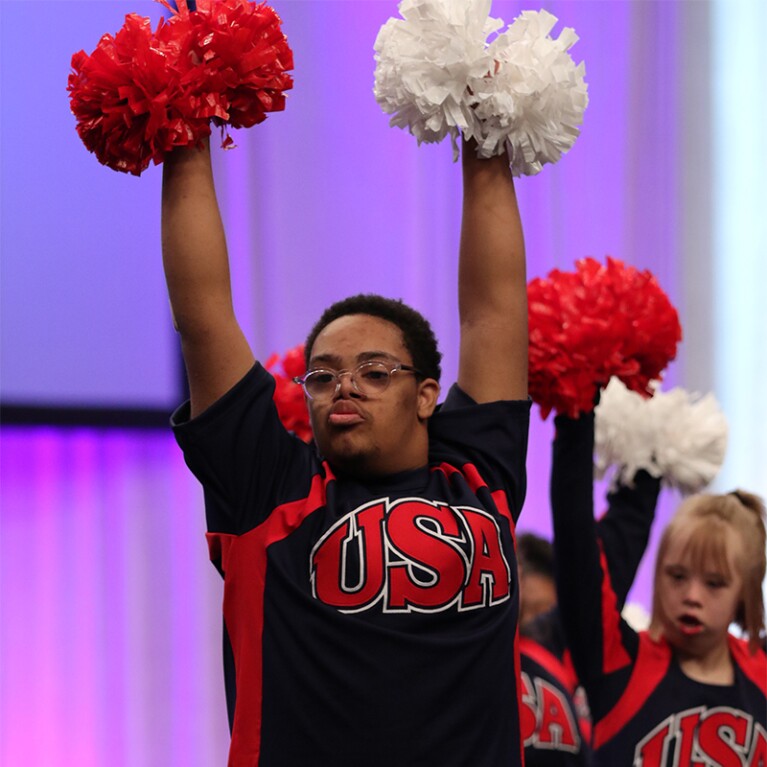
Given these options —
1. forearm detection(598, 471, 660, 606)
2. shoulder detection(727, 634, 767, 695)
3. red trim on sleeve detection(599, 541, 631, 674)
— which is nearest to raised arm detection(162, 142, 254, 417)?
red trim on sleeve detection(599, 541, 631, 674)

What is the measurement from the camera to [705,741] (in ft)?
7.04

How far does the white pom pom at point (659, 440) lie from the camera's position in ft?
7.98

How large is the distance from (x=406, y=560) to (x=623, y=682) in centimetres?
91

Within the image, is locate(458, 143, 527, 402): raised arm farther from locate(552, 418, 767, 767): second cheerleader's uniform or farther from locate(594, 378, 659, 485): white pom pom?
locate(594, 378, 659, 485): white pom pom

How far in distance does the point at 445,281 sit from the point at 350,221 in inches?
13.6

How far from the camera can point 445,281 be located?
3.72 metres

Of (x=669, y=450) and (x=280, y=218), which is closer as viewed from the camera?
(x=669, y=450)

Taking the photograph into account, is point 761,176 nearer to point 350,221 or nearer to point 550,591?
point 350,221

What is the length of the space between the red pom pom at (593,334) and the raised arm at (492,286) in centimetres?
27

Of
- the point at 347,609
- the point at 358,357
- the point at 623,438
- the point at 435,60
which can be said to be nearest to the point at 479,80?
the point at 435,60

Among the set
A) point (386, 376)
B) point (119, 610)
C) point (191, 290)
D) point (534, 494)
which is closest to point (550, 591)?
point (534, 494)

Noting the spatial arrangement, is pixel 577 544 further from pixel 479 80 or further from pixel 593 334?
pixel 479 80

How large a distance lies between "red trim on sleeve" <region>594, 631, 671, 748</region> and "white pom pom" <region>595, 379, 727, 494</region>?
0.36 meters

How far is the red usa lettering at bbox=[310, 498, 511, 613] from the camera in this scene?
4.81ft
